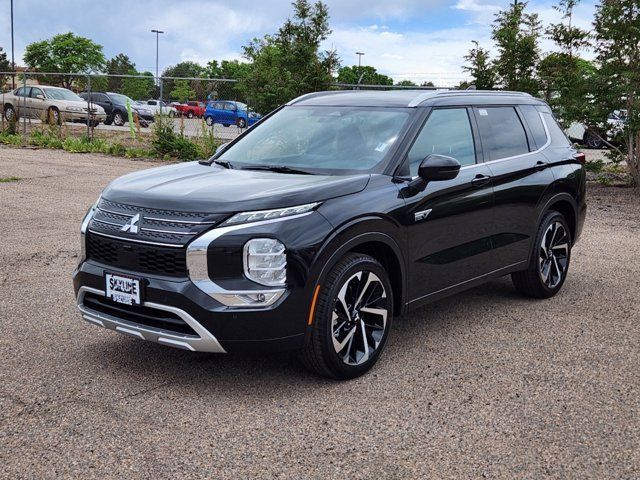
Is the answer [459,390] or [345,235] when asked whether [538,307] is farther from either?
[345,235]

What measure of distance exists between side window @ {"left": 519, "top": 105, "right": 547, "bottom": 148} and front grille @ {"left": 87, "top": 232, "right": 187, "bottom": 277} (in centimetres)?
360

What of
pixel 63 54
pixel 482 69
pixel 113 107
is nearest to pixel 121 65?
pixel 63 54

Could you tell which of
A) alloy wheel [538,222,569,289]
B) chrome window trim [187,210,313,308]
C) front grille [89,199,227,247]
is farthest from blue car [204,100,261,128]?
chrome window trim [187,210,313,308]

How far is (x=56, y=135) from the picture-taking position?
22.7 metres

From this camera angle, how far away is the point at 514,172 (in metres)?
5.93

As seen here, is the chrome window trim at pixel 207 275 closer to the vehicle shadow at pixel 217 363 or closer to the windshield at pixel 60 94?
the vehicle shadow at pixel 217 363

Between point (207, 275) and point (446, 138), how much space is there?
7.26ft

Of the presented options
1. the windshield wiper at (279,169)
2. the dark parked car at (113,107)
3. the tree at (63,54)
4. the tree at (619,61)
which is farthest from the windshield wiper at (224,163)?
the tree at (63,54)

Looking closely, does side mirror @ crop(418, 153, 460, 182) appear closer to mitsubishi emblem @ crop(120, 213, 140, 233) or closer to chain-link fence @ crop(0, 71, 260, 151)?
mitsubishi emblem @ crop(120, 213, 140, 233)

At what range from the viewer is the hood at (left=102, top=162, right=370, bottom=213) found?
4199 mm

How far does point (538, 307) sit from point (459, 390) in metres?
2.20

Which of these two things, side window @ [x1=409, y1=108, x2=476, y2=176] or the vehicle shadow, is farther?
side window @ [x1=409, y1=108, x2=476, y2=176]

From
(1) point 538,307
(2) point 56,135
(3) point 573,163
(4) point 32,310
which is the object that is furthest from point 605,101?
(2) point 56,135

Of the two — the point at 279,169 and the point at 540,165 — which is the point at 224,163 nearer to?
the point at 279,169
